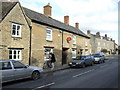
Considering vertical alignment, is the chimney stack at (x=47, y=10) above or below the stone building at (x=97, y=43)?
above

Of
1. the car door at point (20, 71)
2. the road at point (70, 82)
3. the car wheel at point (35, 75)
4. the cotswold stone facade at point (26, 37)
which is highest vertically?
the cotswold stone facade at point (26, 37)

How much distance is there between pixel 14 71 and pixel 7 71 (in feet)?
1.66

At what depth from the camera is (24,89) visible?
7844 millimetres

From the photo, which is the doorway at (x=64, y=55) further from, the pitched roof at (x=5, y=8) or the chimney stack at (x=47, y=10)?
the pitched roof at (x=5, y=8)

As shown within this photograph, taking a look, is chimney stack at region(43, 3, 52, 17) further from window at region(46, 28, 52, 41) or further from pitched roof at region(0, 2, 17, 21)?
pitched roof at region(0, 2, 17, 21)

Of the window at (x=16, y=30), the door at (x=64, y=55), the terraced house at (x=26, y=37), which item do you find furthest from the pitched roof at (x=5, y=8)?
the door at (x=64, y=55)

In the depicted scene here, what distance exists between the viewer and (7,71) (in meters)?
8.86

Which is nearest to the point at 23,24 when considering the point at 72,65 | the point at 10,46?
the point at 10,46

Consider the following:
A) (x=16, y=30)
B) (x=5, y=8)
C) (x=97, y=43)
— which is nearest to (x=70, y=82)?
(x=16, y=30)

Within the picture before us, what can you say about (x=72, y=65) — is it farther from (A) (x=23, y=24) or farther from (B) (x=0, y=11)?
(B) (x=0, y=11)

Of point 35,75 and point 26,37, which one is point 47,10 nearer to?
point 26,37

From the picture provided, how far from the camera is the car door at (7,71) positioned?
8656 mm

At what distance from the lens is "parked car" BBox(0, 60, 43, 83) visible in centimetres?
879

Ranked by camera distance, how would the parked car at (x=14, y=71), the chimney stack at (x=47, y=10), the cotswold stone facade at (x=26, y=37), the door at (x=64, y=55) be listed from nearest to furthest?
1. the parked car at (x=14, y=71)
2. the cotswold stone facade at (x=26, y=37)
3. the door at (x=64, y=55)
4. the chimney stack at (x=47, y=10)
